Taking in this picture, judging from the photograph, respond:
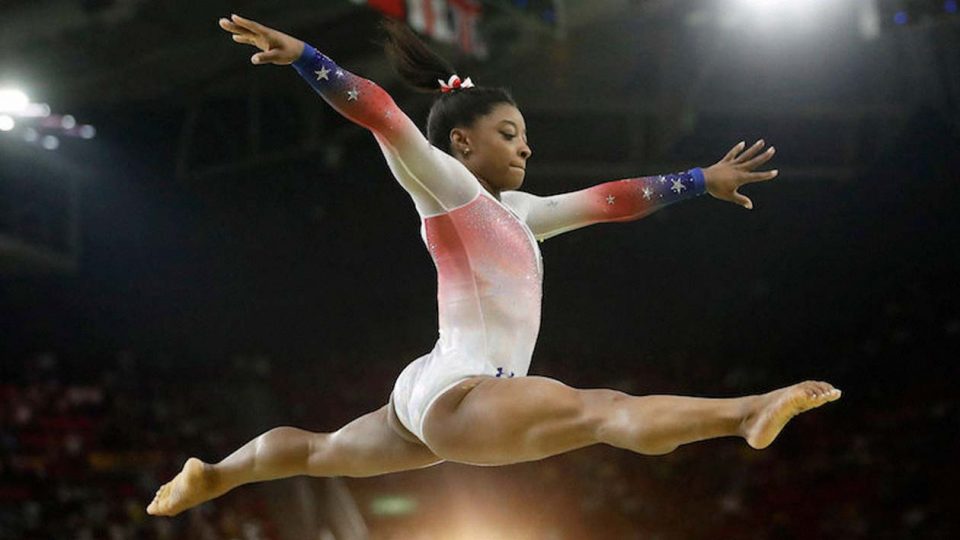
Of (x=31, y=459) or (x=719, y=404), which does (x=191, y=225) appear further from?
(x=719, y=404)

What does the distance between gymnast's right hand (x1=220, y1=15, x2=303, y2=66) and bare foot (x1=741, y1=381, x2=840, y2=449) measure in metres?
1.31

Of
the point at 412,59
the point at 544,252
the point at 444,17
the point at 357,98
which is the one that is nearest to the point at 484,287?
the point at 357,98

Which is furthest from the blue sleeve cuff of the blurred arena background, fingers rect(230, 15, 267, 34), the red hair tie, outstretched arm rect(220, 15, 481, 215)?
the blurred arena background

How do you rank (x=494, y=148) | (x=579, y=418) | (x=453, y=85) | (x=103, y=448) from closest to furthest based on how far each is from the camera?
(x=579, y=418) → (x=494, y=148) → (x=453, y=85) → (x=103, y=448)

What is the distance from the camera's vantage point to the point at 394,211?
42.5 feet

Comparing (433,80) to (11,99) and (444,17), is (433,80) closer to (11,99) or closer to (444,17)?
(444,17)

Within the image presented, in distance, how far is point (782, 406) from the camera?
2436 mm

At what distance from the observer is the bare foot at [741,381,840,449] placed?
7.95ft

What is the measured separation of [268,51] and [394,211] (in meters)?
10.1

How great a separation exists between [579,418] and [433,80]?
1091mm

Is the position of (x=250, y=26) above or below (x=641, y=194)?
above

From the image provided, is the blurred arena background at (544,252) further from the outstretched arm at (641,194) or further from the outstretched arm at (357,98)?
the outstretched arm at (357,98)

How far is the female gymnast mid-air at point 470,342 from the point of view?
2627 millimetres

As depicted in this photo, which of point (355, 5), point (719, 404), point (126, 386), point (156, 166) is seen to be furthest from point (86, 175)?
point (719, 404)
